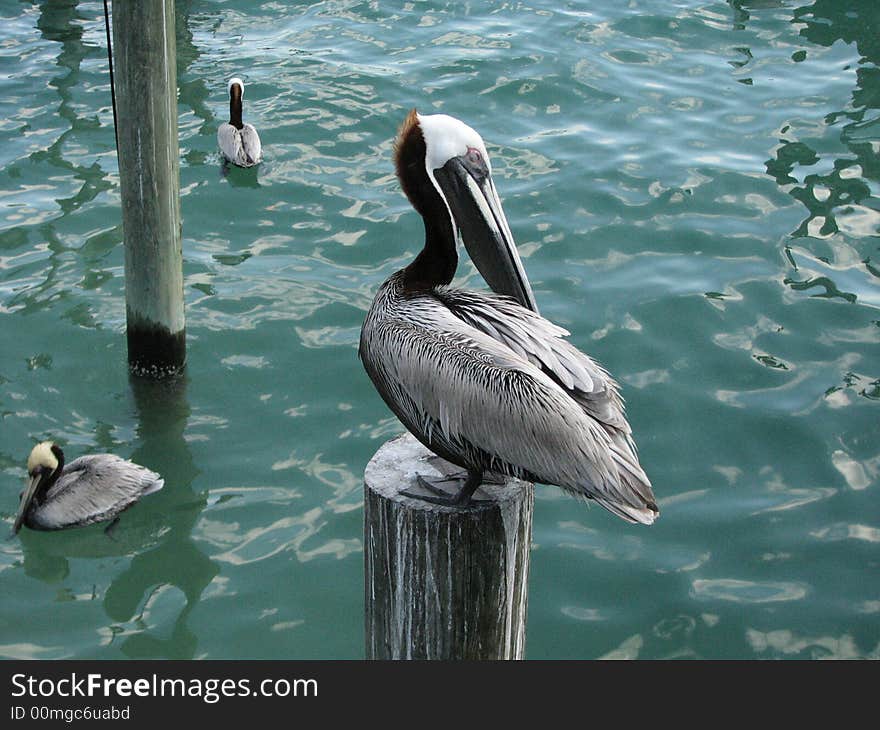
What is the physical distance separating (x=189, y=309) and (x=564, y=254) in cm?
245

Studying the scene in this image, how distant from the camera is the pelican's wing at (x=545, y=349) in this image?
139 inches

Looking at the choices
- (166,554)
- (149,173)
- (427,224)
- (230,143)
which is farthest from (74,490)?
(230,143)

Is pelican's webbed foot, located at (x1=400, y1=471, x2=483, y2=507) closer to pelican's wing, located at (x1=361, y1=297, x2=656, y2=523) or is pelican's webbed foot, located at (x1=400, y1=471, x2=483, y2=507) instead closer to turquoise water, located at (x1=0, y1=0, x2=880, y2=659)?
pelican's wing, located at (x1=361, y1=297, x2=656, y2=523)

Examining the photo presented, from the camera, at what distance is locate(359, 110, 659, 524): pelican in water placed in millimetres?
3398

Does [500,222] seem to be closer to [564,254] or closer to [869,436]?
[869,436]

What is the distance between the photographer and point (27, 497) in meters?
5.38

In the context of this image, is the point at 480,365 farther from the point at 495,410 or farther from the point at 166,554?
the point at 166,554

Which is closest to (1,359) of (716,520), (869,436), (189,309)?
(189,309)

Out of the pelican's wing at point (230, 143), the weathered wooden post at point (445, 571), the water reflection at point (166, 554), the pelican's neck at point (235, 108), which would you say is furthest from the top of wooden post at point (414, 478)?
the pelican's neck at point (235, 108)

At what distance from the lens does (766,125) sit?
934 centimetres

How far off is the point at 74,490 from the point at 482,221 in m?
2.59

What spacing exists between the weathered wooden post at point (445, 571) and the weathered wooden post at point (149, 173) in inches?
104

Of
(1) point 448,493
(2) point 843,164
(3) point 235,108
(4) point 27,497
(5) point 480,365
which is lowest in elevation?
(4) point 27,497

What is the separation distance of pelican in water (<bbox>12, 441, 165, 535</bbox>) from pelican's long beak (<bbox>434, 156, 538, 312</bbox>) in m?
2.41
